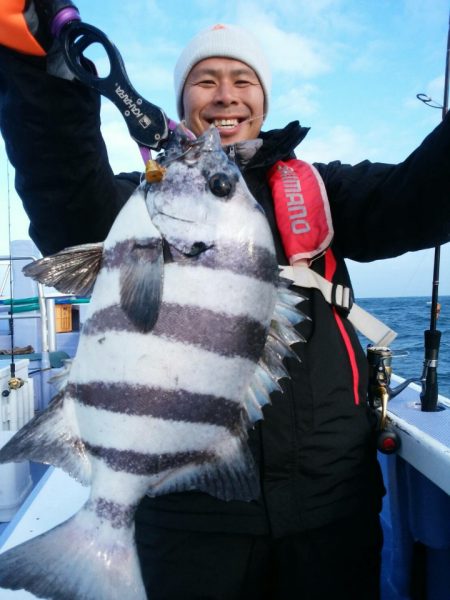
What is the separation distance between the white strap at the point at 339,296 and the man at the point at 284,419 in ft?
0.14

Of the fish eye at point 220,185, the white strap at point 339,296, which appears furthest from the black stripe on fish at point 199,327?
the white strap at point 339,296

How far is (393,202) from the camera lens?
2.01 meters

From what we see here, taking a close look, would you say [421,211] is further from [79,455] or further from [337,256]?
[79,455]

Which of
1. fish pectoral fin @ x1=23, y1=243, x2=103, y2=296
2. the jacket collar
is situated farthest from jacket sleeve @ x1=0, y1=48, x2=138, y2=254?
the jacket collar

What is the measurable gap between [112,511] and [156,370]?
433 millimetres

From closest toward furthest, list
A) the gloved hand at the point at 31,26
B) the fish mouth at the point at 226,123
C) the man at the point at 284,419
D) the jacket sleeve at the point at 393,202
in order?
the gloved hand at the point at 31,26 < the man at the point at 284,419 < the jacket sleeve at the point at 393,202 < the fish mouth at the point at 226,123

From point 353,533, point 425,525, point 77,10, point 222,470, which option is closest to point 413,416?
point 425,525

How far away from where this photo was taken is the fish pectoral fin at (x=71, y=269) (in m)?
1.51

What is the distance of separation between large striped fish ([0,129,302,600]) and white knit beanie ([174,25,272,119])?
106 cm

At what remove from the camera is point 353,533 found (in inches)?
76.0

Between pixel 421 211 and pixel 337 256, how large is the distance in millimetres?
416

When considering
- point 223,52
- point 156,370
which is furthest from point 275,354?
point 223,52

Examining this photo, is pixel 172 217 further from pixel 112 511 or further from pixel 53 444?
pixel 112 511

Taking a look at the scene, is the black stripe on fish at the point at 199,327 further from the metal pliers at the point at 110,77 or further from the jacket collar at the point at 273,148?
the jacket collar at the point at 273,148
